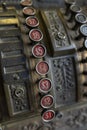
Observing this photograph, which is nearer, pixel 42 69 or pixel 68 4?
pixel 42 69

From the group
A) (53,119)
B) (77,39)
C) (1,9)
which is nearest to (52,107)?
(53,119)

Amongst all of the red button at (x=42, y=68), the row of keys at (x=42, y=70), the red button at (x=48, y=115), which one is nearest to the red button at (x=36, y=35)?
the row of keys at (x=42, y=70)

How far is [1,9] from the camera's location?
1184 millimetres

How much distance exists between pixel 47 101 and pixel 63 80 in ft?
0.41

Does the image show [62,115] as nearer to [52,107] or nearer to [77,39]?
[52,107]

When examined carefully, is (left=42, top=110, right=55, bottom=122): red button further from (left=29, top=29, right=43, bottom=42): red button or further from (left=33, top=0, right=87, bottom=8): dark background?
(left=33, top=0, right=87, bottom=8): dark background

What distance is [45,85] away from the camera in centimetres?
105

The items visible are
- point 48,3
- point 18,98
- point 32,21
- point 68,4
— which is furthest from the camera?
point 48,3

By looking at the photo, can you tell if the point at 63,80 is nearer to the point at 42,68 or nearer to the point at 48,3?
the point at 42,68

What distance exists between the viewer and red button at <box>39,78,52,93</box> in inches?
41.0

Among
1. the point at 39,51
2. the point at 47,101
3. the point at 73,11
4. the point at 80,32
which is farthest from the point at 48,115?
the point at 73,11

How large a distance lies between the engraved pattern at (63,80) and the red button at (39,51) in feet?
0.22

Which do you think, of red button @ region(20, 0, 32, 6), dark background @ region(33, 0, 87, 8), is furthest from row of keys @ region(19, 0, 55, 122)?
dark background @ region(33, 0, 87, 8)

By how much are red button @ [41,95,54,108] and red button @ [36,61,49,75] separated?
4.1 inches
